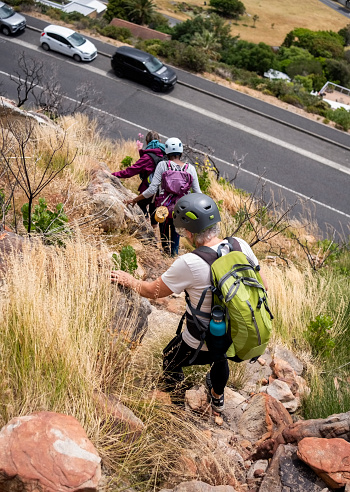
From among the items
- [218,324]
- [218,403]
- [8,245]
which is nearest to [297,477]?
[218,403]

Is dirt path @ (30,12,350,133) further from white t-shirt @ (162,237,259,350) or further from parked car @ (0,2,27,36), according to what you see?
white t-shirt @ (162,237,259,350)

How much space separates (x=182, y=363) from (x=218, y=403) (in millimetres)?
515

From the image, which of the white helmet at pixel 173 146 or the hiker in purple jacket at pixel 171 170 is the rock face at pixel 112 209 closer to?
the hiker in purple jacket at pixel 171 170

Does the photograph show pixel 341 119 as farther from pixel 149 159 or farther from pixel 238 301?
pixel 238 301

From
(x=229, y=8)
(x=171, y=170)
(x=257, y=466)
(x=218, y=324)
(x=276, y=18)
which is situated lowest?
(x=276, y=18)

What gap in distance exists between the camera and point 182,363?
3.82 meters

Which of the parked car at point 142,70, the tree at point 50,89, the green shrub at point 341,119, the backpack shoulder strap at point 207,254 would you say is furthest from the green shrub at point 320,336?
the green shrub at point 341,119

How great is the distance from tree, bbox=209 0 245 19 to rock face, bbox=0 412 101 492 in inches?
2813

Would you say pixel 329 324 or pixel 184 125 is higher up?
pixel 329 324

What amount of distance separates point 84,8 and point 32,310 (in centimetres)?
4608

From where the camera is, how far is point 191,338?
362cm

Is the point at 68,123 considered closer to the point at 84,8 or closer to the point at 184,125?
the point at 184,125

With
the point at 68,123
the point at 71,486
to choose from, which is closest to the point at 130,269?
the point at 71,486

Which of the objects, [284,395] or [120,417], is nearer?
[120,417]
